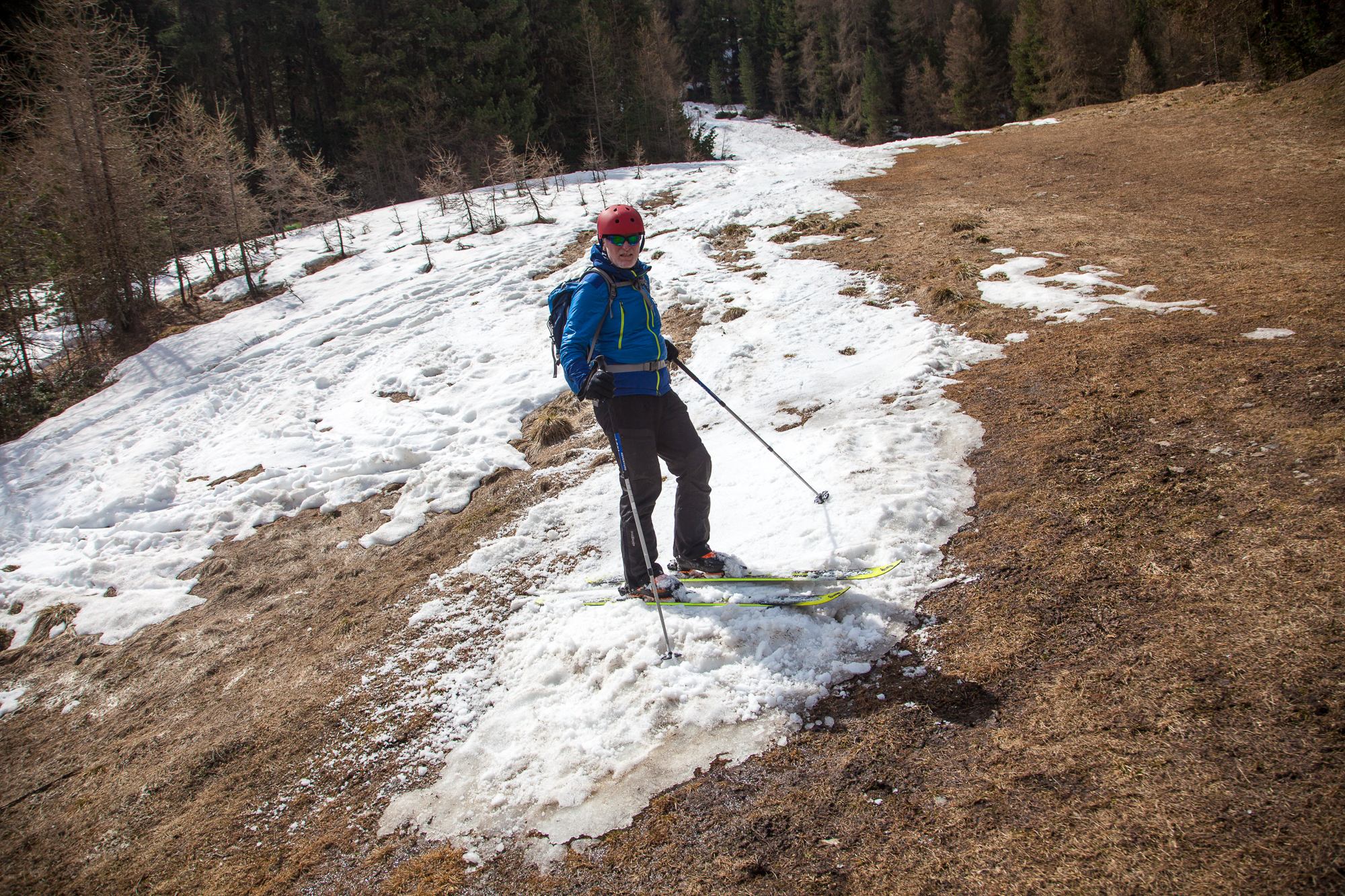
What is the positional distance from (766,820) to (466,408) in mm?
7872

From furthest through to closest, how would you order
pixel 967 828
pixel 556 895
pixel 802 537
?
pixel 802 537, pixel 556 895, pixel 967 828

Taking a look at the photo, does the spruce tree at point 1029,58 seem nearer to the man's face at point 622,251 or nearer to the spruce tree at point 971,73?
the spruce tree at point 971,73

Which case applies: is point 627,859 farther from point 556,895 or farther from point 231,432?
point 231,432

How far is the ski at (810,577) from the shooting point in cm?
400

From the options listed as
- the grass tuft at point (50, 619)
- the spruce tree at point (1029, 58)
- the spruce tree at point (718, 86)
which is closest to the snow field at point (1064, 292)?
the grass tuft at point (50, 619)

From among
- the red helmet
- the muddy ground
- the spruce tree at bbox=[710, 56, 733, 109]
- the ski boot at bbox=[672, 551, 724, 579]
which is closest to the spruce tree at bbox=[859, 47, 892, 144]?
the spruce tree at bbox=[710, 56, 733, 109]

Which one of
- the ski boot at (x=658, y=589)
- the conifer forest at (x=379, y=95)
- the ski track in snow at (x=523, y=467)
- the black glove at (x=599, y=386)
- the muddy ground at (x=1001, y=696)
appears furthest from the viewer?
→ the conifer forest at (x=379, y=95)

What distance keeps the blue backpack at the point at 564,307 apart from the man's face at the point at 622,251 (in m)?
0.12

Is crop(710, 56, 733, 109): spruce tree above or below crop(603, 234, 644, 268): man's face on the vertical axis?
above

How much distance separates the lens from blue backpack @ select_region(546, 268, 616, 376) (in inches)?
162

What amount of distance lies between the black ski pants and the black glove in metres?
0.18

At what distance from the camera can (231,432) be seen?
10.7 m

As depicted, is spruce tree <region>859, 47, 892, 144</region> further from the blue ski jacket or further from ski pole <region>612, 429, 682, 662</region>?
ski pole <region>612, 429, 682, 662</region>

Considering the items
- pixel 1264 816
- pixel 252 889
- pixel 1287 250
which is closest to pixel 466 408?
pixel 252 889
